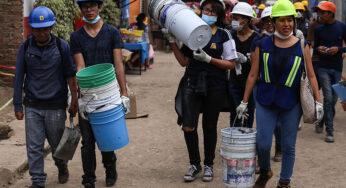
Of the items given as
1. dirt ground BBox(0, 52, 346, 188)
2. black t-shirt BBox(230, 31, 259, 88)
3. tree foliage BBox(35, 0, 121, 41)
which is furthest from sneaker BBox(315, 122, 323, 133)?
tree foliage BBox(35, 0, 121, 41)

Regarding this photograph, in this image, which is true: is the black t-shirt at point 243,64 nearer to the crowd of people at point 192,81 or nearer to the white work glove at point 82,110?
the crowd of people at point 192,81

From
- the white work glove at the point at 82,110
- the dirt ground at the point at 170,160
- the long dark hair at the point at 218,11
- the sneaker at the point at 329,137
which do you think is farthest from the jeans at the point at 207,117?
the sneaker at the point at 329,137

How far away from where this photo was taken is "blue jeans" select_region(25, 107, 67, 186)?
5355 mm

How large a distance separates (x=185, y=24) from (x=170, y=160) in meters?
2.29

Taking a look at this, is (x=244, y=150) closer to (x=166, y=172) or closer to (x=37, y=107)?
(x=166, y=172)

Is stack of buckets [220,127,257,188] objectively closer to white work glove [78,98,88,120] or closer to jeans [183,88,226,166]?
jeans [183,88,226,166]

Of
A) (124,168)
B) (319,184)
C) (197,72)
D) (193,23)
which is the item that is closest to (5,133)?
(124,168)

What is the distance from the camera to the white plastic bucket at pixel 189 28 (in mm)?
4980

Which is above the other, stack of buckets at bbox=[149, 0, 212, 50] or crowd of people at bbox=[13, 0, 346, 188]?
stack of buckets at bbox=[149, 0, 212, 50]

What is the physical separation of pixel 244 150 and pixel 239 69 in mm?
1686

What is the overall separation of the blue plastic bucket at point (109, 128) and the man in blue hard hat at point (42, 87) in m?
0.59

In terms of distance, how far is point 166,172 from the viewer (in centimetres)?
622

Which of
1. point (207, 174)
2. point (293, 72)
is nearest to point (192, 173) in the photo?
point (207, 174)

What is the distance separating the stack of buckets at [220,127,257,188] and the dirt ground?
2.39 feet
